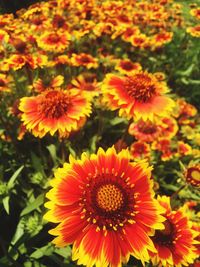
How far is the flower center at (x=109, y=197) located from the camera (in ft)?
4.15

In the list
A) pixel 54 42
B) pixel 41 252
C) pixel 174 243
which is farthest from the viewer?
pixel 54 42

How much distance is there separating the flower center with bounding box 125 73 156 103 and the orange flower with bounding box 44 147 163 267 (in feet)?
1.79

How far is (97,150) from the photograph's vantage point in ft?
8.27

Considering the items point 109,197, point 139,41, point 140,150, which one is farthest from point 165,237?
point 139,41

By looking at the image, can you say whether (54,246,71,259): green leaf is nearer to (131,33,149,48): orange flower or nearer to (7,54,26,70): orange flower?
(7,54,26,70): orange flower

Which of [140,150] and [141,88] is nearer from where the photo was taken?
[141,88]

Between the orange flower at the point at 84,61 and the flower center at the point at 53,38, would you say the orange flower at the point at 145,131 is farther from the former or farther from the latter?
the flower center at the point at 53,38

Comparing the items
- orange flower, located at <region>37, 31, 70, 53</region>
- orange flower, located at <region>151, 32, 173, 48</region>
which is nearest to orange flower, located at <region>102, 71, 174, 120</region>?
orange flower, located at <region>37, 31, 70, 53</region>

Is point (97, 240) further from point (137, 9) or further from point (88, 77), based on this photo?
point (137, 9)

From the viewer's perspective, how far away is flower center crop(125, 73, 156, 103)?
188cm

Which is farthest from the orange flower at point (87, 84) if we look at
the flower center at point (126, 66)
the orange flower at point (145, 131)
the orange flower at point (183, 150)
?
the orange flower at point (183, 150)

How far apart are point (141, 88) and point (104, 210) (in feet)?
2.69

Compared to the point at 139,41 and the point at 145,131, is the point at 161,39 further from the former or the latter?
the point at 145,131

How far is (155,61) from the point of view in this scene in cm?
385
